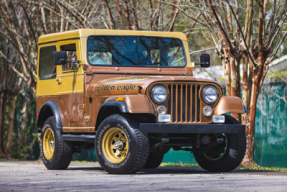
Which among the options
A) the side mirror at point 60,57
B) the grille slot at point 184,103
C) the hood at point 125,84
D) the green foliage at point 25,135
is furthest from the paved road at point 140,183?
the green foliage at point 25,135

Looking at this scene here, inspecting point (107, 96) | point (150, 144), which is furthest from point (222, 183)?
point (107, 96)

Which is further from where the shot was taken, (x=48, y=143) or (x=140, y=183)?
(x=48, y=143)

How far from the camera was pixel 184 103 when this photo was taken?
9500mm

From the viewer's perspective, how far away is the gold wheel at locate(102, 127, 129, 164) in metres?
9.30

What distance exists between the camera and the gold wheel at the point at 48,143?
37.0 ft

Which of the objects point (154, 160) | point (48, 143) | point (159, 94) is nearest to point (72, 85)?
point (48, 143)

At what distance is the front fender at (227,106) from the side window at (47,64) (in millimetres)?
3562

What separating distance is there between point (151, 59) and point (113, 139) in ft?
6.67

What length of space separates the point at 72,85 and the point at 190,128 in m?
2.70

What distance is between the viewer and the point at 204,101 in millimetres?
9594

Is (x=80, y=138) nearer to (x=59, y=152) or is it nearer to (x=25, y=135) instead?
(x=59, y=152)

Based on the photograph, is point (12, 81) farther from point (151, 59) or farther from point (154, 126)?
point (154, 126)

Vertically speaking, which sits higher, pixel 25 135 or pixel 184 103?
pixel 184 103

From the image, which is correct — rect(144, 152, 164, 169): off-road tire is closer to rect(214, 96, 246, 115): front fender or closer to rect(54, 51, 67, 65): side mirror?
rect(214, 96, 246, 115): front fender
